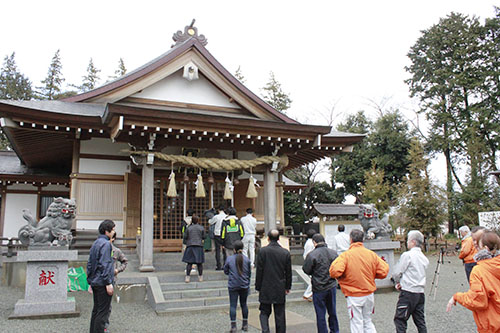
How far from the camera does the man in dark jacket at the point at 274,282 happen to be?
555cm

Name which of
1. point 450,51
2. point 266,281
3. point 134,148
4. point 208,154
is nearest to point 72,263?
point 134,148

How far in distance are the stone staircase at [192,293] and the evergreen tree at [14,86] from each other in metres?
31.2

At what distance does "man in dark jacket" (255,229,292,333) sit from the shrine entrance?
642 cm

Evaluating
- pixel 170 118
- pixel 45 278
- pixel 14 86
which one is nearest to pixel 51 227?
pixel 45 278

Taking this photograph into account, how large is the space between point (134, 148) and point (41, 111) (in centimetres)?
244

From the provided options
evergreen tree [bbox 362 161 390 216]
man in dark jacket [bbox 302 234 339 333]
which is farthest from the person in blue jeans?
evergreen tree [bbox 362 161 390 216]

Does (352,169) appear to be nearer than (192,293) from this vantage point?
No

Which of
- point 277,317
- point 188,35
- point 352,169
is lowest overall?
point 277,317

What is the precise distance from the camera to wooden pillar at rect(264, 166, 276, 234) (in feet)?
37.5

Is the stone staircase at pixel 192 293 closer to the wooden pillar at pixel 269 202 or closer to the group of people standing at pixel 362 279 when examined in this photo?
the wooden pillar at pixel 269 202

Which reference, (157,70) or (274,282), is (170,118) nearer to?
(157,70)

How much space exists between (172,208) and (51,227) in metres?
5.03

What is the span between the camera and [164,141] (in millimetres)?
10625

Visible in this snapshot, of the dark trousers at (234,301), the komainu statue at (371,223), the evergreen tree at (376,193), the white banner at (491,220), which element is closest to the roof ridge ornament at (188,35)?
the komainu statue at (371,223)
